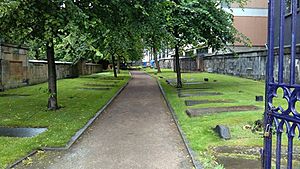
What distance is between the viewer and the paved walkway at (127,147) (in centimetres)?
612

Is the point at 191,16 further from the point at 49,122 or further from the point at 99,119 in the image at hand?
the point at 49,122

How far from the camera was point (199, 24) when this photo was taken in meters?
16.5

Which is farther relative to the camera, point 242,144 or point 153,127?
point 153,127

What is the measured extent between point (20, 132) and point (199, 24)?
10.6 m

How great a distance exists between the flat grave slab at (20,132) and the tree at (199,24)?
8.58m

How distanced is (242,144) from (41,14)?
592 cm

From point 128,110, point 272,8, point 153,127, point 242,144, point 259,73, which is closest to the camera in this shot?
point 272,8

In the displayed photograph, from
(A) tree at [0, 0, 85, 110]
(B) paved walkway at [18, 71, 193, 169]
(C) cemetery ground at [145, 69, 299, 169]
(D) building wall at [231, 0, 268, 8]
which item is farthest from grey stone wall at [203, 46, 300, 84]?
(A) tree at [0, 0, 85, 110]

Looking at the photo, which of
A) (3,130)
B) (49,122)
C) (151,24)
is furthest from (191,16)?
(3,130)

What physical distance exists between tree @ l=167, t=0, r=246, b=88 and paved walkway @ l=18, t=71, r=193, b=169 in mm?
6147

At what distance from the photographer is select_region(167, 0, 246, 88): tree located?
15898 mm

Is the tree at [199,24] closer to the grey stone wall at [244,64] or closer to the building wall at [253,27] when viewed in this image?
the grey stone wall at [244,64]

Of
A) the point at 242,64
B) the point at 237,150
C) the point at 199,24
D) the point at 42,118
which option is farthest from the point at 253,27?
the point at 237,150

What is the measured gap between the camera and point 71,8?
8.58 metres
